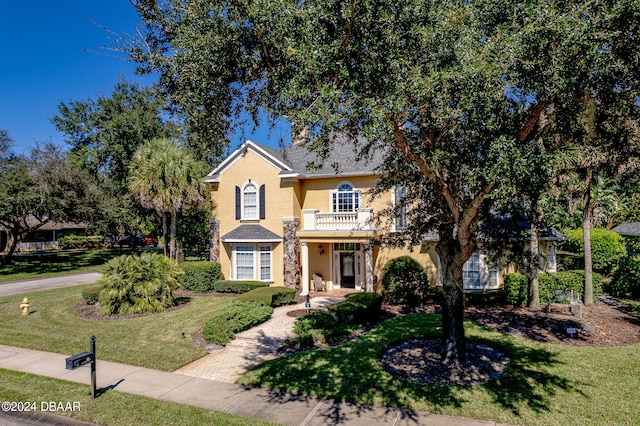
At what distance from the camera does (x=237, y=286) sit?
20250 millimetres

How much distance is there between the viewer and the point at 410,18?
7.00 meters

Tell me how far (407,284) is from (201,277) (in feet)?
37.7

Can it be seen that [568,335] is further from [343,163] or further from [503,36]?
[343,163]

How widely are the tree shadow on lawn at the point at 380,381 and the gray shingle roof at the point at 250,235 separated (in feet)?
33.4

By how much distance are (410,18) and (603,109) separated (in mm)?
4640

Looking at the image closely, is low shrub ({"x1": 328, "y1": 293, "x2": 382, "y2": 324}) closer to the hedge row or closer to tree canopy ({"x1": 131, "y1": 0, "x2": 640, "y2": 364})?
the hedge row

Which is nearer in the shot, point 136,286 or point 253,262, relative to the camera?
point 136,286

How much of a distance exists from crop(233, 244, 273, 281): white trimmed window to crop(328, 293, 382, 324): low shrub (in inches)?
276

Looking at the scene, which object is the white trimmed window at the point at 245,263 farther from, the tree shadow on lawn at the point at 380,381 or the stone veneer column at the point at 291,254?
the tree shadow on lawn at the point at 380,381

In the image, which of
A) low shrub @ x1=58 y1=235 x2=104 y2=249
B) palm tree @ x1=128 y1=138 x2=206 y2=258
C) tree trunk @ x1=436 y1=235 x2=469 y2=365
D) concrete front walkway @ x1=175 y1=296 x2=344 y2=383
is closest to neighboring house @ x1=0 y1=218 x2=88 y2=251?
low shrub @ x1=58 y1=235 x2=104 y2=249

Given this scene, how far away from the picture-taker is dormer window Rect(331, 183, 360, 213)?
2012 cm

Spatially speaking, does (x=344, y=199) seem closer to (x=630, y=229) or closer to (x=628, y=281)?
(x=628, y=281)

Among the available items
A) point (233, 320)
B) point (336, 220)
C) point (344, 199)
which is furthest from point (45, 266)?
point (344, 199)

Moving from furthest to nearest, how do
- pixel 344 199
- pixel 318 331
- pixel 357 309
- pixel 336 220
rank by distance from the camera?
1. pixel 344 199
2. pixel 336 220
3. pixel 357 309
4. pixel 318 331
